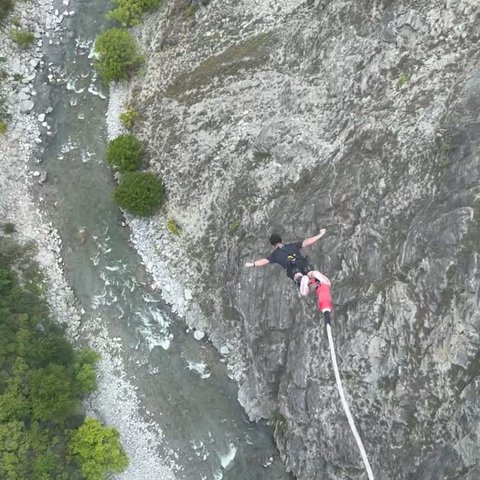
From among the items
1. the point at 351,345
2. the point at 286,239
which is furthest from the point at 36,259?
the point at 351,345

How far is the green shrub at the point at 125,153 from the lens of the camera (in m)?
27.8

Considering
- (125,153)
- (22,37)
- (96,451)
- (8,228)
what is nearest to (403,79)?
(125,153)

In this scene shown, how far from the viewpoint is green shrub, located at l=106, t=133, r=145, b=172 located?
27781 mm

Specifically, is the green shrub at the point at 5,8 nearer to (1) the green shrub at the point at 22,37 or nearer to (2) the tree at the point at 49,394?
(1) the green shrub at the point at 22,37

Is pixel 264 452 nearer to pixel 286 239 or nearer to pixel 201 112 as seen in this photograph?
pixel 286 239

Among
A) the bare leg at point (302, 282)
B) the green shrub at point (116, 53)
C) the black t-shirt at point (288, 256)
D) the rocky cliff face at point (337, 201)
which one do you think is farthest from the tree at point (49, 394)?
the green shrub at point (116, 53)

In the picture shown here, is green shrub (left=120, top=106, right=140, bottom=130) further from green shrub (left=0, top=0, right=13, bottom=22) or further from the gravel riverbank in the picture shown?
green shrub (left=0, top=0, right=13, bottom=22)

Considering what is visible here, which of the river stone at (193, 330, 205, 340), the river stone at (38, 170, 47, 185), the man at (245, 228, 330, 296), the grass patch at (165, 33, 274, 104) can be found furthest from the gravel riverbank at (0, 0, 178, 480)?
the man at (245, 228, 330, 296)

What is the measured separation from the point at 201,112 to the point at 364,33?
29.7ft

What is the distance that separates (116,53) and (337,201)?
15.5m

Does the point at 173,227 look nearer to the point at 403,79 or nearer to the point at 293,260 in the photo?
the point at 293,260

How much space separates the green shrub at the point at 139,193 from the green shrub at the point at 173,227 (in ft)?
3.79

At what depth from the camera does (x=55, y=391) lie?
23641 mm

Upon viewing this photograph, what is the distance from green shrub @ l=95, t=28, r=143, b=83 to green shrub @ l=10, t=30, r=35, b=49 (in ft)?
16.1
